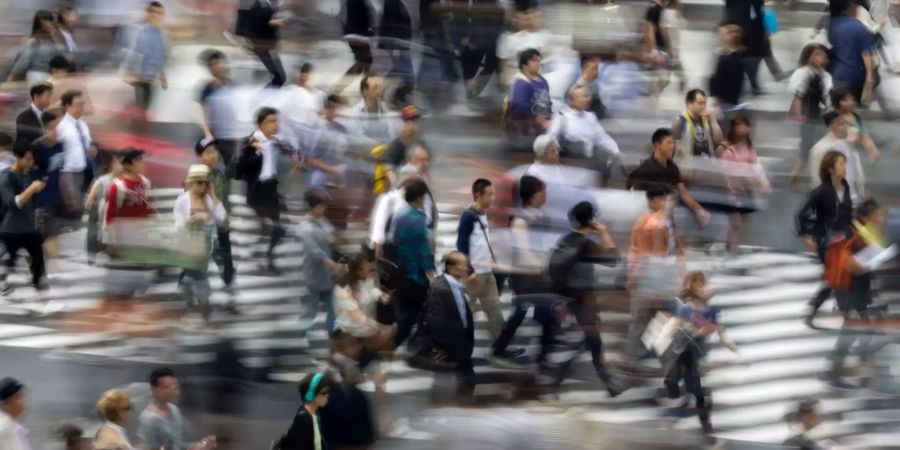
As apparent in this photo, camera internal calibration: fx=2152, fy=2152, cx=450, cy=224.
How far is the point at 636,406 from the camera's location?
13.4 meters

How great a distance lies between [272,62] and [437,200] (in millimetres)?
3004

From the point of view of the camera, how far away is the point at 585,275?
1358 centimetres

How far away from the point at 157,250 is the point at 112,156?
1.54m

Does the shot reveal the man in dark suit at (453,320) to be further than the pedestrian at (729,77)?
No

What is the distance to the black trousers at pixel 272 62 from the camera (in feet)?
58.9

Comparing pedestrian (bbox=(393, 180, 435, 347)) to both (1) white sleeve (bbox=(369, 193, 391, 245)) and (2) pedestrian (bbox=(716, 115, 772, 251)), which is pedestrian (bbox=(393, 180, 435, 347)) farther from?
(2) pedestrian (bbox=(716, 115, 772, 251))

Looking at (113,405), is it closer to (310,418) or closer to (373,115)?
(310,418)

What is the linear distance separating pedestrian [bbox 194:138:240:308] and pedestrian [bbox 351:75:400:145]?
117cm

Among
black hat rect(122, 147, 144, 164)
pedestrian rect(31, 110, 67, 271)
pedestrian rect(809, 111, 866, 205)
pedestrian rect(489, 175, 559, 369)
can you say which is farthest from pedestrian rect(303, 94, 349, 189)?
pedestrian rect(809, 111, 866, 205)

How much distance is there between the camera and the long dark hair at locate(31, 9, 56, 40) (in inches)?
728

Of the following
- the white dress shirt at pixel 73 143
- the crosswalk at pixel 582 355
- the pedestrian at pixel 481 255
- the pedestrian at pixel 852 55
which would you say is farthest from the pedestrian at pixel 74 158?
the pedestrian at pixel 852 55

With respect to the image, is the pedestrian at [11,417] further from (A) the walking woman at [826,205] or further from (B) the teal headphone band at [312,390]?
(A) the walking woman at [826,205]

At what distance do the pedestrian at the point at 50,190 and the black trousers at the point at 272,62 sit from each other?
7.47ft

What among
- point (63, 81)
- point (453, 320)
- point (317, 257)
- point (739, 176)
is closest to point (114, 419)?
point (317, 257)
